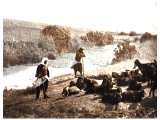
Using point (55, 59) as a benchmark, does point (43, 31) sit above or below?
above

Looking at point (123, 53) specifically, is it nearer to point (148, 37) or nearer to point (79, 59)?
point (148, 37)

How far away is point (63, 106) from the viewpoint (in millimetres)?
4340

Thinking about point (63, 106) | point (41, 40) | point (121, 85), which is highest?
point (41, 40)

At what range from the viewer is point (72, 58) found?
4402 millimetres

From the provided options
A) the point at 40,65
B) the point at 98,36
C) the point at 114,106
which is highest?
the point at 98,36

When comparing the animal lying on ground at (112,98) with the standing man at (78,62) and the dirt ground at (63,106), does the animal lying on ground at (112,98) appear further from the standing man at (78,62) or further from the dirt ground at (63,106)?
the standing man at (78,62)

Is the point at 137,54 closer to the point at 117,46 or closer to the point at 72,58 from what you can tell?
the point at 117,46

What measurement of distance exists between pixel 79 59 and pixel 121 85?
1.77 feet

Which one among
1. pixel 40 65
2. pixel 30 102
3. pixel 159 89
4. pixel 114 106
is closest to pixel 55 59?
pixel 40 65

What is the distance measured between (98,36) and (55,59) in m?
0.54

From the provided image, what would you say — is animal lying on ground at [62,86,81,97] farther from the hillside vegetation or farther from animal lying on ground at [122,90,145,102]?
animal lying on ground at [122,90,145,102]

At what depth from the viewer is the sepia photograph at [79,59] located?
4.32 m

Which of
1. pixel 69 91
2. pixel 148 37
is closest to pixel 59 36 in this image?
pixel 69 91

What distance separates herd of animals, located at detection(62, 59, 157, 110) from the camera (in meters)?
4.35
